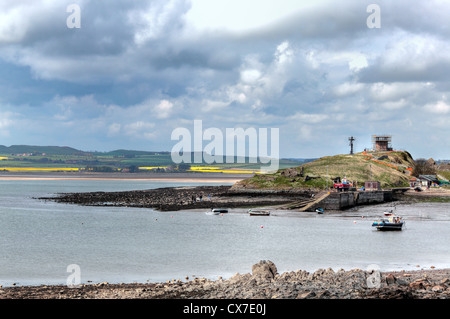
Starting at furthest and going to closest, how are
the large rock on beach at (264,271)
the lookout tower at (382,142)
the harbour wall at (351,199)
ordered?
the lookout tower at (382,142) → the harbour wall at (351,199) → the large rock on beach at (264,271)

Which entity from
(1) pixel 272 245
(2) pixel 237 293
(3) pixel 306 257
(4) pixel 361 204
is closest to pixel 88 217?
(1) pixel 272 245

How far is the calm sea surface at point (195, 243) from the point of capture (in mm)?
39938

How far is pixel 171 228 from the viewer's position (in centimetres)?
6781

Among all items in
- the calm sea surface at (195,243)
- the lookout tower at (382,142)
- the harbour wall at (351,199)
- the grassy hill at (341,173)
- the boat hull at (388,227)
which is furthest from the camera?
the lookout tower at (382,142)

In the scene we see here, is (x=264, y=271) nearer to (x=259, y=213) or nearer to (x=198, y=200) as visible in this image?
(x=259, y=213)

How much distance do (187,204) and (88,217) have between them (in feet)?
76.4

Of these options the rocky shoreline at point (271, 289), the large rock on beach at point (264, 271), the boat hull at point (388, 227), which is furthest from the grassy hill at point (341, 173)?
the rocky shoreline at point (271, 289)

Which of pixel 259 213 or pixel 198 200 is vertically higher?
pixel 198 200

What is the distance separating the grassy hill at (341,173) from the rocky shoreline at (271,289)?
8743 cm

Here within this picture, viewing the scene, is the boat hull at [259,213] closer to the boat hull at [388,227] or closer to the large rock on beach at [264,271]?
the boat hull at [388,227]

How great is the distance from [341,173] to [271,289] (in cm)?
10750

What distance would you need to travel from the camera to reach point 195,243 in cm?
5462

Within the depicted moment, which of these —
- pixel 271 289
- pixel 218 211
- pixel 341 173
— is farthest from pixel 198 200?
pixel 271 289

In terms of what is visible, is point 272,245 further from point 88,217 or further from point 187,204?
point 187,204
